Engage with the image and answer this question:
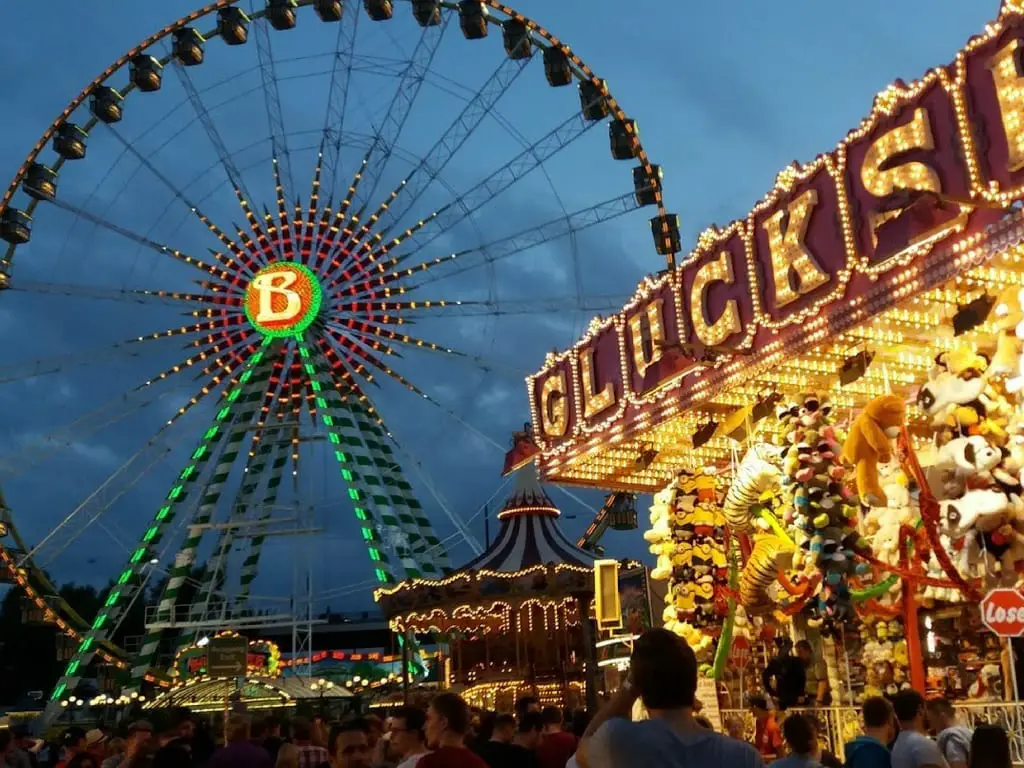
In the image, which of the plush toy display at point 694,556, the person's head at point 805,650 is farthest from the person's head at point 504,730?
the person's head at point 805,650

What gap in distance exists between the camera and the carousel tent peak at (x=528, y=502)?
992 inches

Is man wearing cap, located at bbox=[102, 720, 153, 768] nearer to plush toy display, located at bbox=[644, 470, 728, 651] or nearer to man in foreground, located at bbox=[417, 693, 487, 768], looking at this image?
man in foreground, located at bbox=[417, 693, 487, 768]

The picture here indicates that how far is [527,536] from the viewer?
2488cm

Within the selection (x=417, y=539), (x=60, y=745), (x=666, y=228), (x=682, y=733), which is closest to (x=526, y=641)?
(x=417, y=539)

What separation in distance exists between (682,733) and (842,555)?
19.6 feet

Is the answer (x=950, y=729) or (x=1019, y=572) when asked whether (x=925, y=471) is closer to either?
(x=1019, y=572)

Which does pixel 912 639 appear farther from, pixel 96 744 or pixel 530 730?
pixel 96 744

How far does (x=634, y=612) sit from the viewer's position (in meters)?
19.3

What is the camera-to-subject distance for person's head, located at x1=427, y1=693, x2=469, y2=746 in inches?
162

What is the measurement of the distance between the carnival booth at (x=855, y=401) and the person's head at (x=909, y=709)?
206cm

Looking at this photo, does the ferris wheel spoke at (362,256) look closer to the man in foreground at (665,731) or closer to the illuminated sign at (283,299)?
the illuminated sign at (283,299)

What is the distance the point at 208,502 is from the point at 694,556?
17.3 m

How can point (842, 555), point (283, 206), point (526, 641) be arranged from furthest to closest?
point (526, 641) → point (283, 206) → point (842, 555)

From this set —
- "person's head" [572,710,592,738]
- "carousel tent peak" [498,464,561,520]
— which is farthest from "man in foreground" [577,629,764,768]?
"carousel tent peak" [498,464,561,520]
